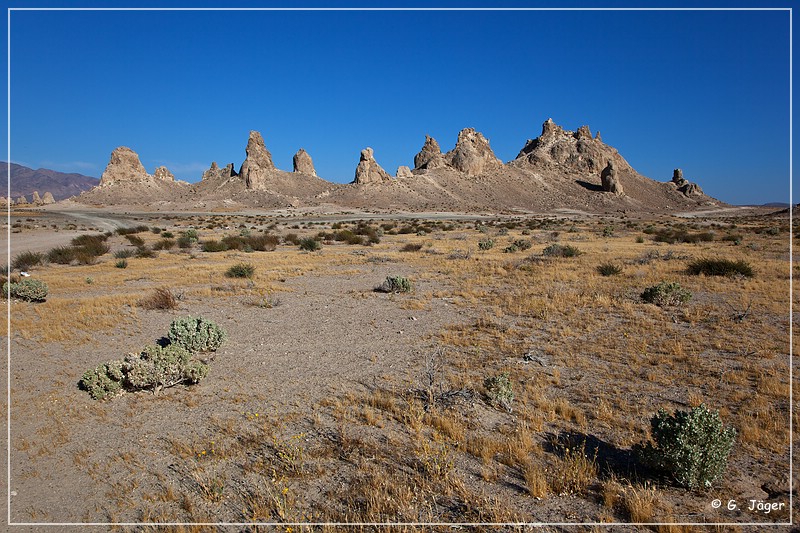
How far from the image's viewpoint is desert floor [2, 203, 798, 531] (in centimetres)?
407

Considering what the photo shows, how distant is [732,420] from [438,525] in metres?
4.48

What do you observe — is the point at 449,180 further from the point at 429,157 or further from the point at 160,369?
the point at 160,369

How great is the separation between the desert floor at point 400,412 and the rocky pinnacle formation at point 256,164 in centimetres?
13085

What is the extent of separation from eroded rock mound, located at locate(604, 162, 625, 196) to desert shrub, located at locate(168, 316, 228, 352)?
14712cm

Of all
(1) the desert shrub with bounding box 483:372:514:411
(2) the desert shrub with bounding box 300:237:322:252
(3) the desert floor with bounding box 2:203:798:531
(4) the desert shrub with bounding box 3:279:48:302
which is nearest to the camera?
(3) the desert floor with bounding box 2:203:798:531

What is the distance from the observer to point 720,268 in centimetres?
1597

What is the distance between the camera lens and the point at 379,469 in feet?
15.0

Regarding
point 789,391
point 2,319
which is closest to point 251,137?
point 2,319

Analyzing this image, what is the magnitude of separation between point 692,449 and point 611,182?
148 m

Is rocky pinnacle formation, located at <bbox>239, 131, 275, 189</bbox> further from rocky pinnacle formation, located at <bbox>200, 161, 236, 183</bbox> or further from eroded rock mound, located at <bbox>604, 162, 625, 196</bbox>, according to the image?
eroded rock mound, located at <bbox>604, 162, 625, 196</bbox>

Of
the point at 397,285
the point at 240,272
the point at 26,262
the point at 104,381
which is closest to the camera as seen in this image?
the point at 104,381

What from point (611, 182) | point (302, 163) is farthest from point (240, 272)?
point (302, 163)

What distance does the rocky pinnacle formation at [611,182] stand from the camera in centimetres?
13338

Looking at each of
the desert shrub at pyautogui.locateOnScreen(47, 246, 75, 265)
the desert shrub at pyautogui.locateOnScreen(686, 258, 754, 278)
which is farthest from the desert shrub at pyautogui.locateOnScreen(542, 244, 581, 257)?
the desert shrub at pyautogui.locateOnScreen(47, 246, 75, 265)
